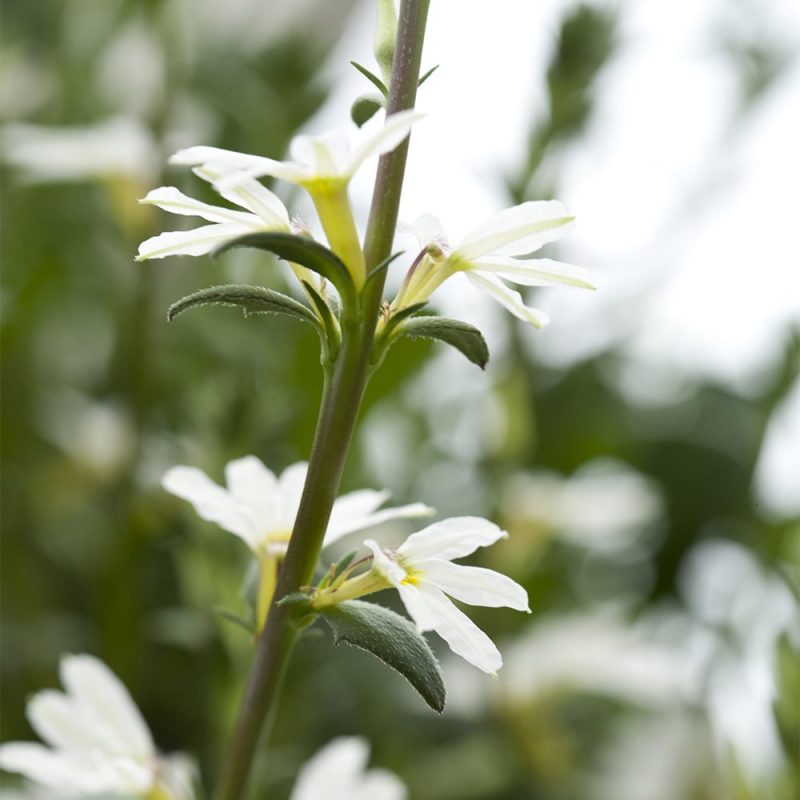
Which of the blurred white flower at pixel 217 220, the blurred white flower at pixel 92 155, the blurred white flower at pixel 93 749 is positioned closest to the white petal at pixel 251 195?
the blurred white flower at pixel 217 220

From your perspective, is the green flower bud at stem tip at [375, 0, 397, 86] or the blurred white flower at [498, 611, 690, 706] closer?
the green flower bud at stem tip at [375, 0, 397, 86]

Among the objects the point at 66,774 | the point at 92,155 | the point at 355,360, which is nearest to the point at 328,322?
the point at 355,360

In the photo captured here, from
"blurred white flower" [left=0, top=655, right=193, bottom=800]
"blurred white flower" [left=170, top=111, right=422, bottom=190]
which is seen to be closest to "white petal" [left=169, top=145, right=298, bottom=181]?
"blurred white flower" [left=170, top=111, right=422, bottom=190]

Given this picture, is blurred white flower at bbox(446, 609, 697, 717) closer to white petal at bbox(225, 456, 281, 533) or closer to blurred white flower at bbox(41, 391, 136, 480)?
blurred white flower at bbox(41, 391, 136, 480)

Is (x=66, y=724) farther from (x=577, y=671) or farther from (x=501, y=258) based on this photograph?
(x=577, y=671)

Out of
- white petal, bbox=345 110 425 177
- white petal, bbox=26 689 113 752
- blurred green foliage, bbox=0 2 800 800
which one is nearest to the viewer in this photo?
white petal, bbox=345 110 425 177

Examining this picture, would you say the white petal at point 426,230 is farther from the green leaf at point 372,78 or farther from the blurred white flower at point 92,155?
the blurred white flower at point 92,155
